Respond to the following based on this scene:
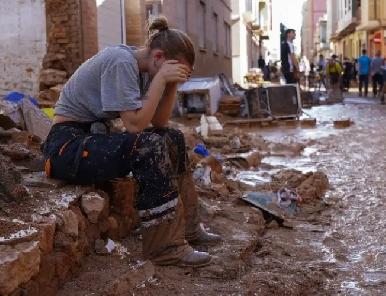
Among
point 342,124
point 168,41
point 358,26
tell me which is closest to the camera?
point 168,41

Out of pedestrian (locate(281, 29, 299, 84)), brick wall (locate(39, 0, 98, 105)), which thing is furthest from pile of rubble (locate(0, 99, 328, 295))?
pedestrian (locate(281, 29, 299, 84))

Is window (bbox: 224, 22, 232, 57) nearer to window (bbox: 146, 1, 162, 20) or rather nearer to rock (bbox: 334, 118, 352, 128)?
window (bbox: 146, 1, 162, 20)

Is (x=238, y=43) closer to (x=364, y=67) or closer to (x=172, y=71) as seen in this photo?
(x=364, y=67)

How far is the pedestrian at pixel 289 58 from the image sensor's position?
13.4 metres

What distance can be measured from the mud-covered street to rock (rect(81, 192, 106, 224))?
0.69ft

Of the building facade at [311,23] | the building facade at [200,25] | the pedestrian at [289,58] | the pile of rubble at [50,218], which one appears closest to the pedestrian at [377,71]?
the building facade at [200,25]

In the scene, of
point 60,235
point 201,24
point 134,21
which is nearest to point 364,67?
point 201,24

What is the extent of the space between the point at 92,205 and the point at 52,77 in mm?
6159

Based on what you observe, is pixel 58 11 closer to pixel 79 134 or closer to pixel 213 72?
pixel 79 134

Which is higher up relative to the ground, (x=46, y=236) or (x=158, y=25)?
(x=158, y=25)

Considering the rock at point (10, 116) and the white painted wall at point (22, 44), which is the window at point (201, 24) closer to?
the white painted wall at point (22, 44)

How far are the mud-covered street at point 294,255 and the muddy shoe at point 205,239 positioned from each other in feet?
0.21

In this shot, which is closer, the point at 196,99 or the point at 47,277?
the point at 47,277

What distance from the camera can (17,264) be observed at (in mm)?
2156
